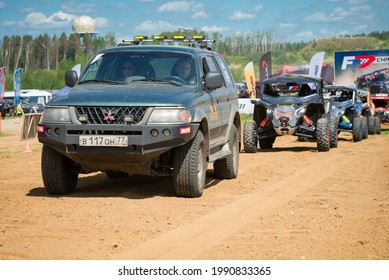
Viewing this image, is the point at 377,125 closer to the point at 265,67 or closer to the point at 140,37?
the point at 140,37

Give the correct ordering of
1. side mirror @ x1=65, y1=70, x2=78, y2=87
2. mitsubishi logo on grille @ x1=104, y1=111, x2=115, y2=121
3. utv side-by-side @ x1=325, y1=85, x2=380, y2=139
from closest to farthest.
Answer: mitsubishi logo on grille @ x1=104, y1=111, x2=115, y2=121 < side mirror @ x1=65, y1=70, x2=78, y2=87 < utv side-by-side @ x1=325, y1=85, x2=380, y2=139

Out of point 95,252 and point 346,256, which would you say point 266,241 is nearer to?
point 346,256

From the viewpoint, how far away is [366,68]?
3938 centimetres

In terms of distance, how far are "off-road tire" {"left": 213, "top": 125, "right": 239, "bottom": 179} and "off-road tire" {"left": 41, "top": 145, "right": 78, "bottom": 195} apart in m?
2.84

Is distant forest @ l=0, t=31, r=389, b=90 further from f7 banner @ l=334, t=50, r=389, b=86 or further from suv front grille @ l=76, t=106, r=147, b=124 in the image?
suv front grille @ l=76, t=106, r=147, b=124

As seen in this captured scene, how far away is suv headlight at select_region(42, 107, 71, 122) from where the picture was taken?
974 centimetres

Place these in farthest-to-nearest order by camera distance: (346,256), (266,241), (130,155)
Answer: (130,155), (266,241), (346,256)

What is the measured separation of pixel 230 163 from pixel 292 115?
6.24m

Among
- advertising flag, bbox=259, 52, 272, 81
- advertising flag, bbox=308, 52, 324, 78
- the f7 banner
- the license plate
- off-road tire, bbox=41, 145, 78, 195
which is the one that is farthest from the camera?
advertising flag, bbox=259, 52, 272, 81

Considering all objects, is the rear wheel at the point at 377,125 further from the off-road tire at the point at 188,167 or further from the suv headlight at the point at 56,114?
the suv headlight at the point at 56,114

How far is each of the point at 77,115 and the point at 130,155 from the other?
2.74ft

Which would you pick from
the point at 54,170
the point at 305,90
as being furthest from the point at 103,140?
the point at 305,90

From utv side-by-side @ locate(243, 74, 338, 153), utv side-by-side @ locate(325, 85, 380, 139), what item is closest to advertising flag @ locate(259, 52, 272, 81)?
utv side-by-side @ locate(325, 85, 380, 139)

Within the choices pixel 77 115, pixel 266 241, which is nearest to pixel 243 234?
pixel 266 241
